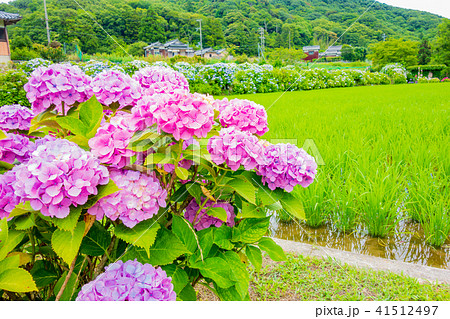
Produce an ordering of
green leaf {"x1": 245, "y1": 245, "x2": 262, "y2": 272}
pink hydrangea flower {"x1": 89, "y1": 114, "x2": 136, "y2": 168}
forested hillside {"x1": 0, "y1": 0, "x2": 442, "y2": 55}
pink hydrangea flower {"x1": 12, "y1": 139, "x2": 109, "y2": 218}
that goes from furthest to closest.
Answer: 1. forested hillside {"x1": 0, "y1": 0, "x2": 442, "y2": 55}
2. green leaf {"x1": 245, "y1": 245, "x2": 262, "y2": 272}
3. pink hydrangea flower {"x1": 89, "y1": 114, "x2": 136, "y2": 168}
4. pink hydrangea flower {"x1": 12, "y1": 139, "x2": 109, "y2": 218}

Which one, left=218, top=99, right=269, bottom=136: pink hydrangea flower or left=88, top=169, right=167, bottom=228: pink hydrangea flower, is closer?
left=88, top=169, right=167, bottom=228: pink hydrangea flower

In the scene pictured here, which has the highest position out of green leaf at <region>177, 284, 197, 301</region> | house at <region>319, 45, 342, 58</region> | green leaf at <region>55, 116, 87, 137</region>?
house at <region>319, 45, 342, 58</region>

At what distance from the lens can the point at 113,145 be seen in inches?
25.2

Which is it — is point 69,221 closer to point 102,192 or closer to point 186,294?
point 102,192

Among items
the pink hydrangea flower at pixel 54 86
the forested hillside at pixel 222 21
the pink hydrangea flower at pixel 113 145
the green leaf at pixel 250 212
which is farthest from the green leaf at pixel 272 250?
the forested hillside at pixel 222 21

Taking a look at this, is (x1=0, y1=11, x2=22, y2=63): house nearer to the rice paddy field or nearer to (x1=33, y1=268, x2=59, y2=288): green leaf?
the rice paddy field

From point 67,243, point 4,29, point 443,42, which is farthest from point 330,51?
point 443,42

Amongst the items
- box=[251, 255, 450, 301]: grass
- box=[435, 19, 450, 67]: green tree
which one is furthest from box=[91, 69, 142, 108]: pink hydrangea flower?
box=[435, 19, 450, 67]: green tree

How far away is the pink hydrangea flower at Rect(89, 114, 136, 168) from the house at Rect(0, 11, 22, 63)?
714cm

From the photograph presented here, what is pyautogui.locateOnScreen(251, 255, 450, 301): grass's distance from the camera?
45.4 inches

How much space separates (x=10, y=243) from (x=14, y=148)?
0.34m

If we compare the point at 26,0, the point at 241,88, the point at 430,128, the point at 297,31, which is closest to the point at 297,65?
the point at 241,88

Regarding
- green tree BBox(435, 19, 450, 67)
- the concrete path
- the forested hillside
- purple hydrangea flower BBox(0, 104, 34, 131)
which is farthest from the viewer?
green tree BBox(435, 19, 450, 67)

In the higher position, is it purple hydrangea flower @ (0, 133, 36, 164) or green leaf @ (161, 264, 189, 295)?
purple hydrangea flower @ (0, 133, 36, 164)
